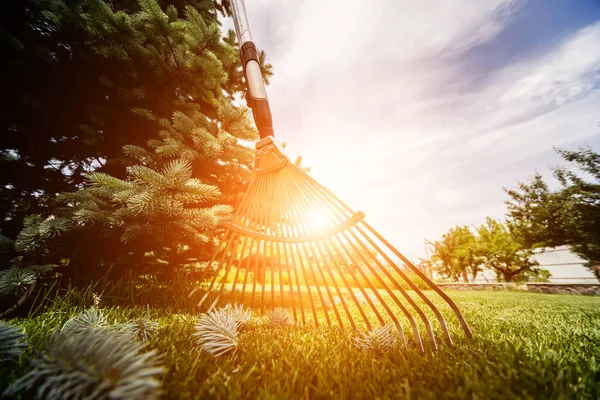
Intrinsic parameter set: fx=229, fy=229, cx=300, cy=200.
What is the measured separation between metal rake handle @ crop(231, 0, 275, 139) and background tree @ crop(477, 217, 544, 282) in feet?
79.1

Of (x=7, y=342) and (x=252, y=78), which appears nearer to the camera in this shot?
(x=7, y=342)

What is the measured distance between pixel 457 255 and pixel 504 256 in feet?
12.9

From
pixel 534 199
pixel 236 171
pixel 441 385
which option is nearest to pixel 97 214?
pixel 236 171

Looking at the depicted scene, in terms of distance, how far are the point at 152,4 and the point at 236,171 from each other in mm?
1592

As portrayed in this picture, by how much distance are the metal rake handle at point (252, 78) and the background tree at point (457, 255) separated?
2696cm

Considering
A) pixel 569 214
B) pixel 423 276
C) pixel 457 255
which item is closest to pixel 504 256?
pixel 457 255

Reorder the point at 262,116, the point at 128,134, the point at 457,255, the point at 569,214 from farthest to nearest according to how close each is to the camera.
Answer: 1. the point at 457,255
2. the point at 569,214
3. the point at 128,134
4. the point at 262,116

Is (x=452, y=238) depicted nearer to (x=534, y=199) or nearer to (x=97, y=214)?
(x=534, y=199)

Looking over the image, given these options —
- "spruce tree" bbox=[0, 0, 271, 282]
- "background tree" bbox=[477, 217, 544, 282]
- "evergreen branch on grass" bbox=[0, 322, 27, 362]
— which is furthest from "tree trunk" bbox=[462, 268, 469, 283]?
"evergreen branch on grass" bbox=[0, 322, 27, 362]

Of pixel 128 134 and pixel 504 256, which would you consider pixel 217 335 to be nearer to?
pixel 128 134

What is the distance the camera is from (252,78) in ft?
7.11

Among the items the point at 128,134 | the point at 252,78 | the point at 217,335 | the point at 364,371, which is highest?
the point at 252,78

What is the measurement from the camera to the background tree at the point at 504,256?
1955cm

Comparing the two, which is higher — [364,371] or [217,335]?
[217,335]
